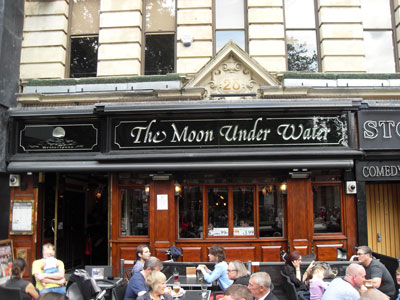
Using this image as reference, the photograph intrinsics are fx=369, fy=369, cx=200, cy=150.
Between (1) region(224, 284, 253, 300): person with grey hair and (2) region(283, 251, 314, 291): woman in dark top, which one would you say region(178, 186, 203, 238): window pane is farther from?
(1) region(224, 284, 253, 300): person with grey hair

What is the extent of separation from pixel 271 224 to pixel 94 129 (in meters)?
5.72

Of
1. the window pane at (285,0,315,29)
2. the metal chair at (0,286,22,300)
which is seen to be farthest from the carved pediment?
the metal chair at (0,286,22,300)

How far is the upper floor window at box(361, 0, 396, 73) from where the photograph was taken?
1122 centimetres

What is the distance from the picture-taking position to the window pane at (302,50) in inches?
438

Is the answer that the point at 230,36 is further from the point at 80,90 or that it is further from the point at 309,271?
the point at 309,271

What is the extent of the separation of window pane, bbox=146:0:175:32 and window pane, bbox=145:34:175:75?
0.93 ft

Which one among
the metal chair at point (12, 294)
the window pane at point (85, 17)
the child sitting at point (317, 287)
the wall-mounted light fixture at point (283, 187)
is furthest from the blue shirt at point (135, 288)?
the window pane at point (85, 17)

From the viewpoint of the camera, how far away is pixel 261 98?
1047 centimetres

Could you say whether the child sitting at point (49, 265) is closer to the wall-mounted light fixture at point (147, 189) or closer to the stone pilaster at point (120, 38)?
the wall-mounted light fixture at point (147, 189)

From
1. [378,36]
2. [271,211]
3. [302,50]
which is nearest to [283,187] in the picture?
[271,211]

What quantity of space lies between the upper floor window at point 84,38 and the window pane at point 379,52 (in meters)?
8.44

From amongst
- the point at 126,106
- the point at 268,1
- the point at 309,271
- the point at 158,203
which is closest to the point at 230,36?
the point at 268,1

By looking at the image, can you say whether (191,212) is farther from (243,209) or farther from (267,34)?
(267,34)

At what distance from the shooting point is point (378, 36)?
37.3 ft
